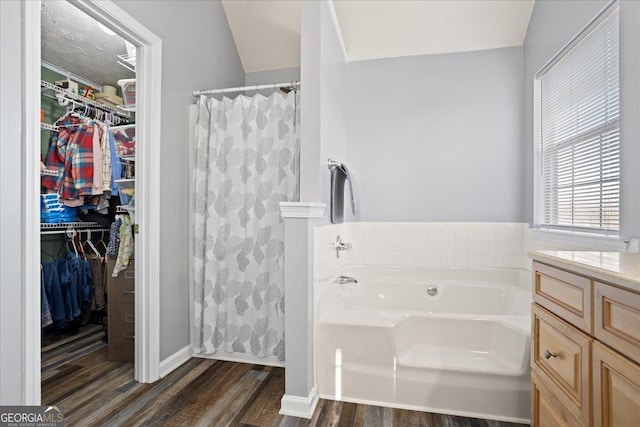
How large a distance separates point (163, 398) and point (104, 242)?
2072mm

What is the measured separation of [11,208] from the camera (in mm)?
1272

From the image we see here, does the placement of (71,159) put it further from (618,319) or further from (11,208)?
(618,319)

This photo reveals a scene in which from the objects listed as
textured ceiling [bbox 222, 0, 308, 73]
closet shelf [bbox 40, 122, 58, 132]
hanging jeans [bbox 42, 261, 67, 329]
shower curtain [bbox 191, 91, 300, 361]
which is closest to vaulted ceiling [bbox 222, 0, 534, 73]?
textured ceiling [bbox 222, 0, 308, 73]

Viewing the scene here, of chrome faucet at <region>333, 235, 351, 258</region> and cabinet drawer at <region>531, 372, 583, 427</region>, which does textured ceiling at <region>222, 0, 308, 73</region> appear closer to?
chrome faucet at <region>333, 235, 351, 258</region>

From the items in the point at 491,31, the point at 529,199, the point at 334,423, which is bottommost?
the point at 334,423

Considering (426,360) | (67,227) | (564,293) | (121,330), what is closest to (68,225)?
(67,227)

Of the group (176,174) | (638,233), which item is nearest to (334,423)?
(638,233)

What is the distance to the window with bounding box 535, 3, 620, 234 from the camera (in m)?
1.76

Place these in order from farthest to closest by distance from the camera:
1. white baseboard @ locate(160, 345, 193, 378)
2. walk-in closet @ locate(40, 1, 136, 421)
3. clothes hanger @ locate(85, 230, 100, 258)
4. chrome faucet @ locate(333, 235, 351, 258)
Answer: clothes hanger @ locate(85, 230, 100, 258) < chrome faucet @ locate(333, 235, 351, 258) < walk-in closet @ locate(40, 1, 136, 421) < white baseboard @ locate(160, 345, 193, 378)

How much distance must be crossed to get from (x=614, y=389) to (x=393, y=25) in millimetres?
2835

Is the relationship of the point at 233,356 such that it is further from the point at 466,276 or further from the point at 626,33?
the point at 626,33

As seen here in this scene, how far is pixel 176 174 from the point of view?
235 centimetres

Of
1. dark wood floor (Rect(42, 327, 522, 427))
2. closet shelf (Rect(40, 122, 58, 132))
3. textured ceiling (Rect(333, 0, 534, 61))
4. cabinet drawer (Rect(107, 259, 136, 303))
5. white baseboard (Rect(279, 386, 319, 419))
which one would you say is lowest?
dark wood floor (Rect(42, 327, 522, 427))

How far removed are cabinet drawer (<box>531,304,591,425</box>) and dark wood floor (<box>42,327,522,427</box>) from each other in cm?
67
